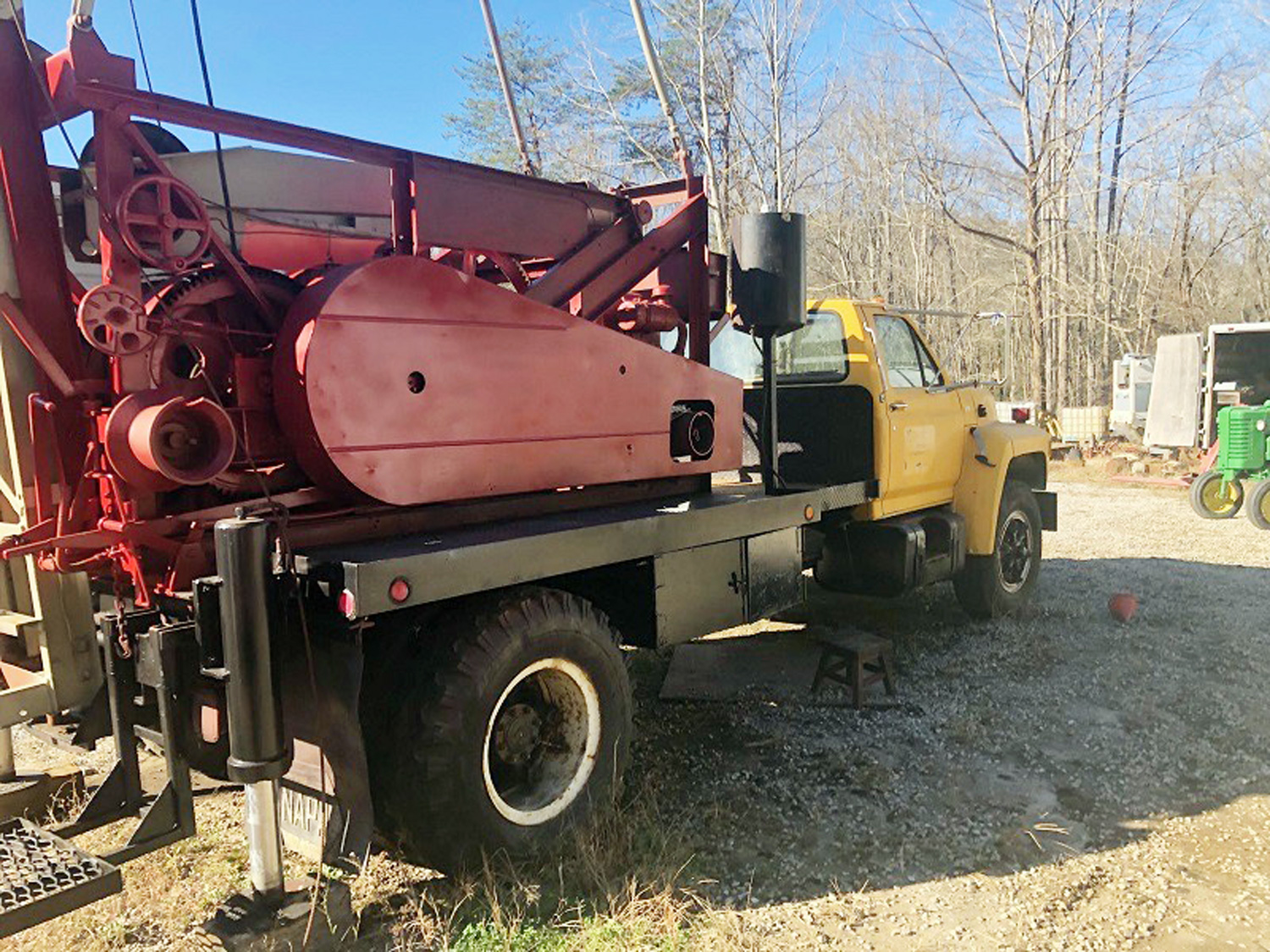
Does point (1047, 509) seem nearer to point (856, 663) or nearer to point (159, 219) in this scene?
point (856, 663)

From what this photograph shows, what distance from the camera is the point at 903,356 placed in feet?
21.2

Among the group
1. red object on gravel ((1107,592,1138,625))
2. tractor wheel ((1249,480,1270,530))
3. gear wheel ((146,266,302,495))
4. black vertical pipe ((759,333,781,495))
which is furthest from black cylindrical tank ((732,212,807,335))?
tractor wheel ((1249,480,1270,530))

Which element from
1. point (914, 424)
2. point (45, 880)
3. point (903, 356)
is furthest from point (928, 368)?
point (45, 880)

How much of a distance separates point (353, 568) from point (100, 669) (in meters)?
1.23

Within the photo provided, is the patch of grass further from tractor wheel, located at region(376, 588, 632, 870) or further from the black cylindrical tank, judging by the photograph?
the black cylindrical tank

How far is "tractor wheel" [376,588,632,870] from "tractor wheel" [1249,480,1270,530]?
10705 mm

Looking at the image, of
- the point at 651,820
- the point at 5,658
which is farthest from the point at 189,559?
the point at 651,820

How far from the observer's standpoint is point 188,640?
2.88 m

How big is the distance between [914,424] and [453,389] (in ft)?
12.3

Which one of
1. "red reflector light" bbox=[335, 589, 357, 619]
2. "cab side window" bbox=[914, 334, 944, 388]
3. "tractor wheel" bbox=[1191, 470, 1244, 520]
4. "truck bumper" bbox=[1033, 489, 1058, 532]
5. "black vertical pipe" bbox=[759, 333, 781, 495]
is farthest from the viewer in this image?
"tractor wheel" bbox=[1191, 470, 1244, 520]

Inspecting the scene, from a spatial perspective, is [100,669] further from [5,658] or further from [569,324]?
[569,324]

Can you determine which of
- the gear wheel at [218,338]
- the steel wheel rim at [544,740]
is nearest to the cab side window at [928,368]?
the steel wheel rim at [544,740]

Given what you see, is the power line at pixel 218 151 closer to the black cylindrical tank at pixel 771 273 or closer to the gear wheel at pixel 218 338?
the gear wheel at pixel 218 338

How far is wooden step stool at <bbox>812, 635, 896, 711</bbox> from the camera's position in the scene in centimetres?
534
